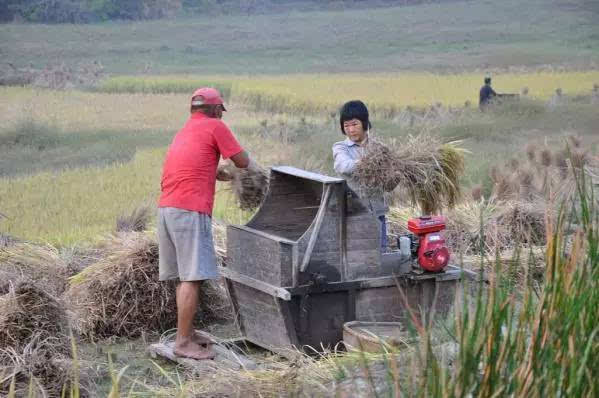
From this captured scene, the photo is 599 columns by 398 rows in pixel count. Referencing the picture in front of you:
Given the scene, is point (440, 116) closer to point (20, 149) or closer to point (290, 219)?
point (20, 149)

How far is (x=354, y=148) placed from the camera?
6902mm

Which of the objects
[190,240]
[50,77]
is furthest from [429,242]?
[50,77]

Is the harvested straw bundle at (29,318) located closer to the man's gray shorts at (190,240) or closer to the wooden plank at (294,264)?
the man's gray shorts at (190,240)

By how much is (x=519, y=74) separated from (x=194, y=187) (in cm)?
3038

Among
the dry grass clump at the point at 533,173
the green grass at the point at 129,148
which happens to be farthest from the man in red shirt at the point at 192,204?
the dry grass clump at the point at 533,173

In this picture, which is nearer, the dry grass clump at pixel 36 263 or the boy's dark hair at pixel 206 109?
the boy's dark hair at pixel 206 109

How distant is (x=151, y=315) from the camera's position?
24.8 ft

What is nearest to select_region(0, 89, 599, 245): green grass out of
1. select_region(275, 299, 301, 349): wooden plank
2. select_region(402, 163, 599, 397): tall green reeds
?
select_region(275, 299, 301, 349): wooden plank

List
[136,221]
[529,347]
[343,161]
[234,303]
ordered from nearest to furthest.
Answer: [529,347] < [343,161] < [234,303] < [136,221]

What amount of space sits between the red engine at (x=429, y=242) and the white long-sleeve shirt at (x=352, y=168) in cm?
23

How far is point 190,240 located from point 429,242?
57.3 inches

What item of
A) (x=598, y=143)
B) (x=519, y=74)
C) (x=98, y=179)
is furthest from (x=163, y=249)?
(x=519, y=74)

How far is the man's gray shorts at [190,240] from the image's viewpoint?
651cm

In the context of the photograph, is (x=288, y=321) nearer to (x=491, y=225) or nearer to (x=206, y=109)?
(x=206, y=109)
